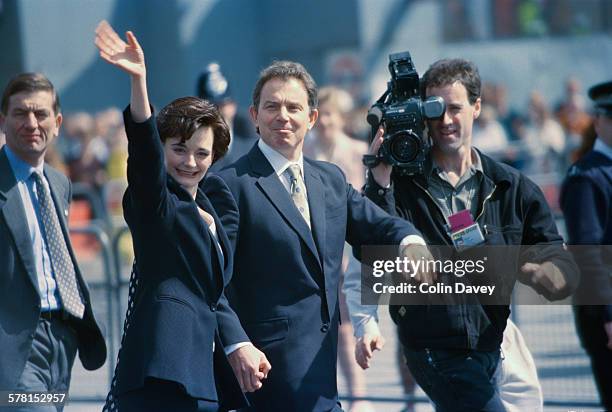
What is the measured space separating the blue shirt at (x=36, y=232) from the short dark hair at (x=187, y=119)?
1.10 metres

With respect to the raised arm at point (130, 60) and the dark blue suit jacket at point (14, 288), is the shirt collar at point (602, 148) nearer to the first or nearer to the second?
the raised arm at point (130, 60)

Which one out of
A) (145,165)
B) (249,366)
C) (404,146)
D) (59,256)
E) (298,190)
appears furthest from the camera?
(59,256)

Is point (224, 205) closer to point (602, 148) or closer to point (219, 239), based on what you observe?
point (219, 239)

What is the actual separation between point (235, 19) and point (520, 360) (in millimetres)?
22929

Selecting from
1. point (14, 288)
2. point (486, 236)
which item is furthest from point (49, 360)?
point (486, 236)

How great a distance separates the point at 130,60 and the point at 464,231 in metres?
1.71

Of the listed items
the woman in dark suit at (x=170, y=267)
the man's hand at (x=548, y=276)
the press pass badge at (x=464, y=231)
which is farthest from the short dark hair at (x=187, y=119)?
the man's hand at (x=548, y=276)

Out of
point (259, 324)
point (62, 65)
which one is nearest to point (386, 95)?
point (259, 324)

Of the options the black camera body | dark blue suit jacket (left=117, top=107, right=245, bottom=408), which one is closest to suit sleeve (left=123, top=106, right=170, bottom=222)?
dark blue suit jacket (left=117, top=107, right=245, bottom=408)

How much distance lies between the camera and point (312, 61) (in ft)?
92.5

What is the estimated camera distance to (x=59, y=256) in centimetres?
545

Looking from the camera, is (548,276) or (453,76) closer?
(548,276)

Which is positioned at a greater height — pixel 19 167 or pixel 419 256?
pixel 19 167

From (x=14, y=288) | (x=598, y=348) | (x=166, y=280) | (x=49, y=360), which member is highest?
(x=166, y=280)
